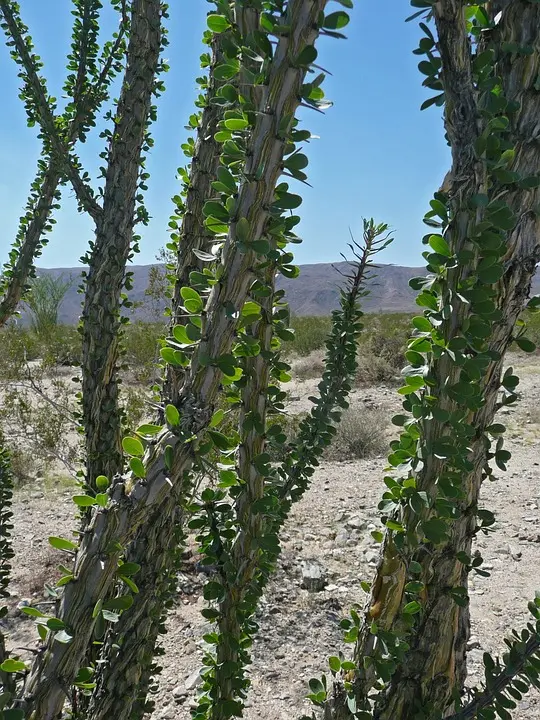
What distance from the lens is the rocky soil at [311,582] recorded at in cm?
278

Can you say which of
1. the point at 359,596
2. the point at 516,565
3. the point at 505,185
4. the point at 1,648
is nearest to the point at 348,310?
the point at 505,185

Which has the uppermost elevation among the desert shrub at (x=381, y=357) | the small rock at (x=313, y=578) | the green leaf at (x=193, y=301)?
the green leaf at (x=193, y=301)

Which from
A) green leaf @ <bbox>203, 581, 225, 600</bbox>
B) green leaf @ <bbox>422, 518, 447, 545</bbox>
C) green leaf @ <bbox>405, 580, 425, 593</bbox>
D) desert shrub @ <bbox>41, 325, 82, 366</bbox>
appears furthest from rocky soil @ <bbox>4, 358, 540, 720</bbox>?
desert shrub @ <bbox>41, 325, 82, 366</bbox>

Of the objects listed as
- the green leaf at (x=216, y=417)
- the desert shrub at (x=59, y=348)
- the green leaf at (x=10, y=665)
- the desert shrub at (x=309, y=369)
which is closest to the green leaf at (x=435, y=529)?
the green leaf at (x=216, y=417)

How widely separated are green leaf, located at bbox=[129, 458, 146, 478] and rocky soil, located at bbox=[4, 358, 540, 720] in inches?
50.5

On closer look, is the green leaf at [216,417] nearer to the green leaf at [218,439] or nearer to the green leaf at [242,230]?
the green leaf at [218,439]

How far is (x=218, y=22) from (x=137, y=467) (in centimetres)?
62

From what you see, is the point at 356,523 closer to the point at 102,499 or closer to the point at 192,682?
the point at 192,682

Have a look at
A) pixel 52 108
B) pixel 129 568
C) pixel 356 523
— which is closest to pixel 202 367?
pixel 129 568

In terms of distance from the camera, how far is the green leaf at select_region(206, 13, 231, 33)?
0.76m

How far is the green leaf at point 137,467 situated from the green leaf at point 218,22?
60 centimetres

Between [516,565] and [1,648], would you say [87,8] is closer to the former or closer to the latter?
[1,648]

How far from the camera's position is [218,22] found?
0.77 metres

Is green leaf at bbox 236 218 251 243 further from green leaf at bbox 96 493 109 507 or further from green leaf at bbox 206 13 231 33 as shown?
green leaf at bbox 96 493 109 507
